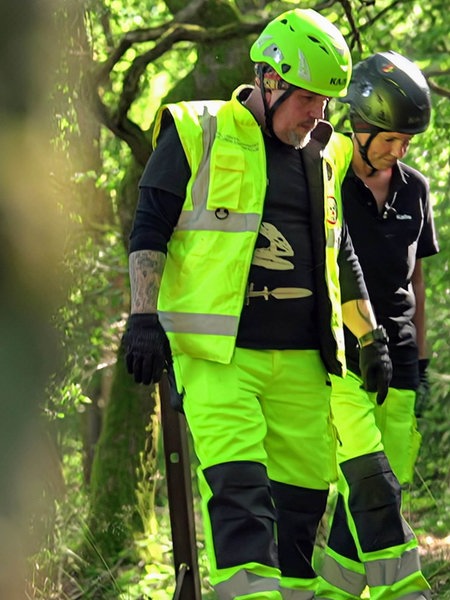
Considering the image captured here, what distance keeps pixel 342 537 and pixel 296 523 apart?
2.92 ft

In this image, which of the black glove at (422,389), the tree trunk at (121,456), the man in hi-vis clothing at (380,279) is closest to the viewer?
the man in hi-vis clothing at (380,279)

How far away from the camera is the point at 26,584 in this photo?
1.92ft

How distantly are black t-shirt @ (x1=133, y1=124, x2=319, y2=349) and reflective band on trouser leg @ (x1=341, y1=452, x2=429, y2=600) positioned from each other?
0.82 meters

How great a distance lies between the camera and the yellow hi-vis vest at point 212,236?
134 inches

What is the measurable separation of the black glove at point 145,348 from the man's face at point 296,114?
774 mm

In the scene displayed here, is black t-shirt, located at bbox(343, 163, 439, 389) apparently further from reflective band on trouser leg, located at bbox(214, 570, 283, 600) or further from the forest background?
reflective band on trouser leg, located at bbox(214, 570, 283, 600)

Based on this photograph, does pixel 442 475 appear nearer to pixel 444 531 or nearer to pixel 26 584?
pixel 444 531

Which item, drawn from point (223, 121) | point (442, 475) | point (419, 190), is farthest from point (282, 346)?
point (442, 475)

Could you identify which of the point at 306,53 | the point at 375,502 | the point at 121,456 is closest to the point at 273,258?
the point at 306,53

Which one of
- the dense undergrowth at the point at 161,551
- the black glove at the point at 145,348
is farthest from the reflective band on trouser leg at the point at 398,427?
the black glove at the point at 145,348

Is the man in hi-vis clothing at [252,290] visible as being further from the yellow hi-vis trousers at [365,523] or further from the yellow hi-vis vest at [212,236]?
the yellow hi-vis trousers at [365,523]

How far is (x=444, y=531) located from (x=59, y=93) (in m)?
6.65

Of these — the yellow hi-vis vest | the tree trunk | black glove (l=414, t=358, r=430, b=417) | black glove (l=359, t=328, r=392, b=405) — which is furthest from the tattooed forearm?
the tree trunk

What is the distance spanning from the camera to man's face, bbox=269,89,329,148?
3.57 meters
